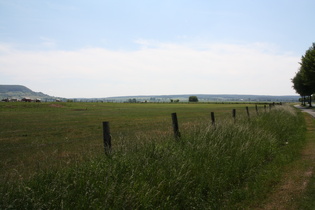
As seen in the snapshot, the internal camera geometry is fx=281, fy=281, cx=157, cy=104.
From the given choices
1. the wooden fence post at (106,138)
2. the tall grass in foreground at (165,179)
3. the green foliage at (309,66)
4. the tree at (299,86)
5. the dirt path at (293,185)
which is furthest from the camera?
the tree at (299,86)

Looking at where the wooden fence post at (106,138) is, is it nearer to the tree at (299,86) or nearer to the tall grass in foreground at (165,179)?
the tall grass in foreground at (165,179)

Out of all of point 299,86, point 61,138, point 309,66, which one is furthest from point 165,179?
point 299,86

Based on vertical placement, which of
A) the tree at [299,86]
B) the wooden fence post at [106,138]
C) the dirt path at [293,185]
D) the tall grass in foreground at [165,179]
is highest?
the tree at [299,86]

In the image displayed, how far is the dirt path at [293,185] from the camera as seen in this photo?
20.2 ft

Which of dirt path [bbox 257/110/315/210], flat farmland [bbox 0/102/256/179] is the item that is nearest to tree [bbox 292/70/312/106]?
flat farmland [bbox 0/102/256/179]

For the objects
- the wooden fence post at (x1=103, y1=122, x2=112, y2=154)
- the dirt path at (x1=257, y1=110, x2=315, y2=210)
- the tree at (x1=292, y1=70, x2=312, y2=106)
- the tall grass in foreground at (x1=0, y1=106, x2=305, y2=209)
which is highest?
the tree at (x1=292, y1=70, x2=312, y2=106)

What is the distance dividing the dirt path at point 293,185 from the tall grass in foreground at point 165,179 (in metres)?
0.26

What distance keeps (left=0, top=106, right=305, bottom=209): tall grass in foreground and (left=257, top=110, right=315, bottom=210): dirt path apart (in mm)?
263

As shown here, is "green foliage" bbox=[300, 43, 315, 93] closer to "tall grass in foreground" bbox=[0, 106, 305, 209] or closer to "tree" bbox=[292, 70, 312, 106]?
"tree" bbox=[292, 70, 312, 106]

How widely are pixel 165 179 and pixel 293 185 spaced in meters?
3.71

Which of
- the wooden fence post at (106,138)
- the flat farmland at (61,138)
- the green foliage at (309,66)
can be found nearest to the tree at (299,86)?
the green foliage at (309,66)

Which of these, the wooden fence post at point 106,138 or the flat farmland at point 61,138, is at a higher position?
the wooden fence post at point 106,138

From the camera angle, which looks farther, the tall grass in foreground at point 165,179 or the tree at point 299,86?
the tree at point 299,86

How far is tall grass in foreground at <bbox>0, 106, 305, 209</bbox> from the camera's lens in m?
4.59
